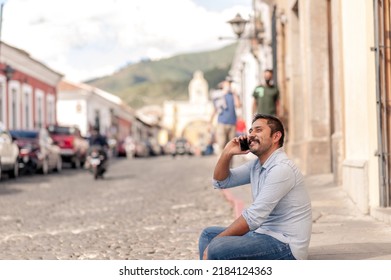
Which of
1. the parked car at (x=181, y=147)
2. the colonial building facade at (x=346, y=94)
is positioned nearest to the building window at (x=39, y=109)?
the parked car at (x=181, y=147)

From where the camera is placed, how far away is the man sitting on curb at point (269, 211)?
4.34 meters

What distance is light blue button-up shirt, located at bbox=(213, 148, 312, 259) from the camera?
4.32 m

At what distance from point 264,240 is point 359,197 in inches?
145

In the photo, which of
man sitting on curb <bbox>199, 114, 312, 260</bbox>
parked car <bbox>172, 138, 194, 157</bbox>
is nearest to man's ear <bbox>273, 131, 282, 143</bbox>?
man sitting on curb <bbox>199, 114, 312, 260</bbox>

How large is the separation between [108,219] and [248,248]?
503 cm

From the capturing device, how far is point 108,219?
930 cm

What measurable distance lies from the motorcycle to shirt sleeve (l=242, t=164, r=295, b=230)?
13.9 meters

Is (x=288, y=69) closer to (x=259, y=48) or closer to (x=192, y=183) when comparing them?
(x=192, y=183)

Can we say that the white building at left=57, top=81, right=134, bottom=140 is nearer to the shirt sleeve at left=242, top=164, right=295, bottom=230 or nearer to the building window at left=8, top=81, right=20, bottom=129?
the building window at left=8, top=81, right=20, bottom=129

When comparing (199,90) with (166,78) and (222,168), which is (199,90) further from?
(222,168)

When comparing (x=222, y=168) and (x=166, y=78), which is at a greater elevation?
(x=166, y=78)

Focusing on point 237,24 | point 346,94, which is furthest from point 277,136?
point 237,24

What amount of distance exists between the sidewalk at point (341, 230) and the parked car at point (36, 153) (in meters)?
10.1

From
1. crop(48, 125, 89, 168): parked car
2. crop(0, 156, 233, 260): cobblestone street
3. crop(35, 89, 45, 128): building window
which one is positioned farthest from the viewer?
crop(35, 89, 45, 128): building window
